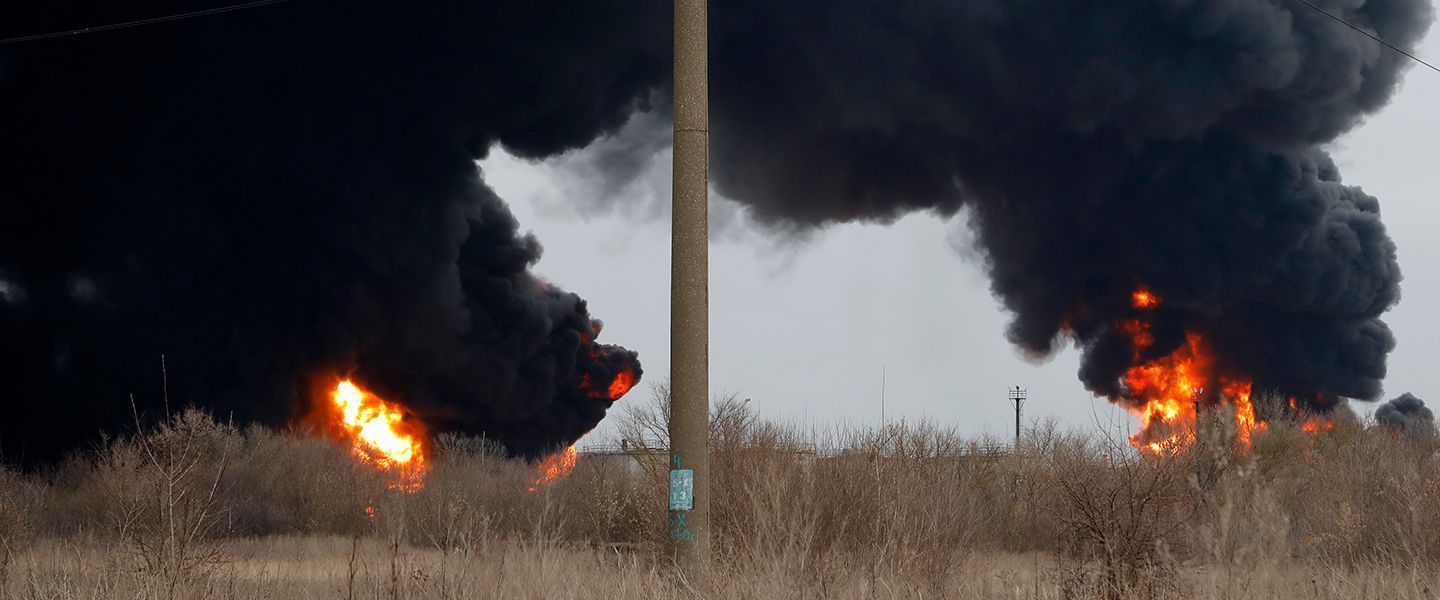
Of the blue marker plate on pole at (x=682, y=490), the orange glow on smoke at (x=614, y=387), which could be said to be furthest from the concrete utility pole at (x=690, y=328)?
the orange glow on smoke at (x=614, y=387)

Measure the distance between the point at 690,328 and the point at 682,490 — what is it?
1.06 m

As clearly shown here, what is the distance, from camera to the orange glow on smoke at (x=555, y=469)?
37.0 metres

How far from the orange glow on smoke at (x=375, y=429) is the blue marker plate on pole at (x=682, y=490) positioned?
127 ft

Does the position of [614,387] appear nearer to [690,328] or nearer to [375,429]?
[375,429]

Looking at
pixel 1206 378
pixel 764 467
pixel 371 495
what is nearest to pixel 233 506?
pixel 371 495

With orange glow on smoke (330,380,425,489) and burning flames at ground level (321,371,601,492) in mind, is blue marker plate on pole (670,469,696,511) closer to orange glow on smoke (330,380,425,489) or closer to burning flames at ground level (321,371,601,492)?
burning flames at ground level (321,371,601,492)

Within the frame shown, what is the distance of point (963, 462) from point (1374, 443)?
50.6 feet

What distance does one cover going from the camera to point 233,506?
3594cm

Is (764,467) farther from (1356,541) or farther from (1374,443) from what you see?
(1374,443)

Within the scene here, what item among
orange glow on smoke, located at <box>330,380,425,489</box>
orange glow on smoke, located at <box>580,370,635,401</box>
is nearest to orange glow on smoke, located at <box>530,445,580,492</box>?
orange glow on smoke, located at <box>330,380,425,489</box>

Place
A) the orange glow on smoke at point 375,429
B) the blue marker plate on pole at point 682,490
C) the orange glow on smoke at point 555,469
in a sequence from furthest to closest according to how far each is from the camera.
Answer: the orange glow on smoke at point 375,429
the orange glow on smoke at point 555,469
the blue marker plate on pole at point 682,490

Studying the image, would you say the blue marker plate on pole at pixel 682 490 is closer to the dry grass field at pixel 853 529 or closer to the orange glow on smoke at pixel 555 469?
the dry grass field at pixel 853 529

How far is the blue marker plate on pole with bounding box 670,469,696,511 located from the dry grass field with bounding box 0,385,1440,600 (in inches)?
22.1

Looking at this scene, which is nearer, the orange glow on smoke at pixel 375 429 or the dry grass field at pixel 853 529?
the dry grass field at pixel 853 529
